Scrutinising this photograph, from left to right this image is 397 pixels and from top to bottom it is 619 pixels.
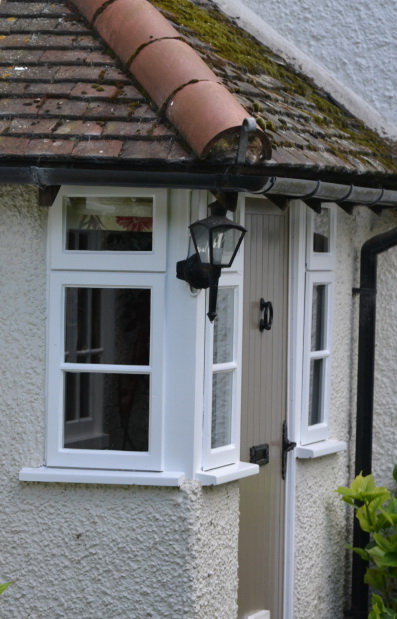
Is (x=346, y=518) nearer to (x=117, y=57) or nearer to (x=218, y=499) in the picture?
(x=218, y=499)

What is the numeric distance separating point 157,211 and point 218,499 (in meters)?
1.52

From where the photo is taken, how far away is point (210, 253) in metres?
5.17

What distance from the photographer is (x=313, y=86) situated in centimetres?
737

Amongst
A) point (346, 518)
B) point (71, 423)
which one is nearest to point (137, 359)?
point (71, 423)

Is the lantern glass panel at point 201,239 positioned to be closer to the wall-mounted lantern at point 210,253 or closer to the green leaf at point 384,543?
the wall-mounted lantern at point 210,253

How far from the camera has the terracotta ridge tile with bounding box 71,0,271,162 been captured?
5.11 m

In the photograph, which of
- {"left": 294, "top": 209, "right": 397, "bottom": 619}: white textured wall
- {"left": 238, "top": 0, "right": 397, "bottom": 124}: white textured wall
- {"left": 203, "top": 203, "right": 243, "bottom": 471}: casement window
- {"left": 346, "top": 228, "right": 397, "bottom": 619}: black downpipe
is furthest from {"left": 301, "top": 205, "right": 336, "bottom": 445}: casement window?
{"left": 238, "top": 0, "right": 397, "bottom": 124}: white textured wall

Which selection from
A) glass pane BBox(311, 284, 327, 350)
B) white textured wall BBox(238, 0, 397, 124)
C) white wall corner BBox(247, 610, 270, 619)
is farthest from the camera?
white textured wall BBox(238, 0, 397, 124)

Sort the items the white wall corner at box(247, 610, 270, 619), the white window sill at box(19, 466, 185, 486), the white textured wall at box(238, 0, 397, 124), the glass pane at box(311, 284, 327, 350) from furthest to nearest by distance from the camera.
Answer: the white textured wall at box(238, 0, 397, 124) < the glass pane at box(311, 284, 327, 350) < the white wall corner at box(247, 610, 270, 619) < the white window sill at box(19, 466, 185, 486)

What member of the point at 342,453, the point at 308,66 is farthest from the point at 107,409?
the point at 308,66

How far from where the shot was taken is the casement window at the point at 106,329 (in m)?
5.57

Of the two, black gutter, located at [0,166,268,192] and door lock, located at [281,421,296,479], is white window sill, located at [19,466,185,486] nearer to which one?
door lock, located at [281,421,296,479]

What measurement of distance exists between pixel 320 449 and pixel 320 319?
2.68ft

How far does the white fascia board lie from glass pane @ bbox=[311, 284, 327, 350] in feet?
4.20
